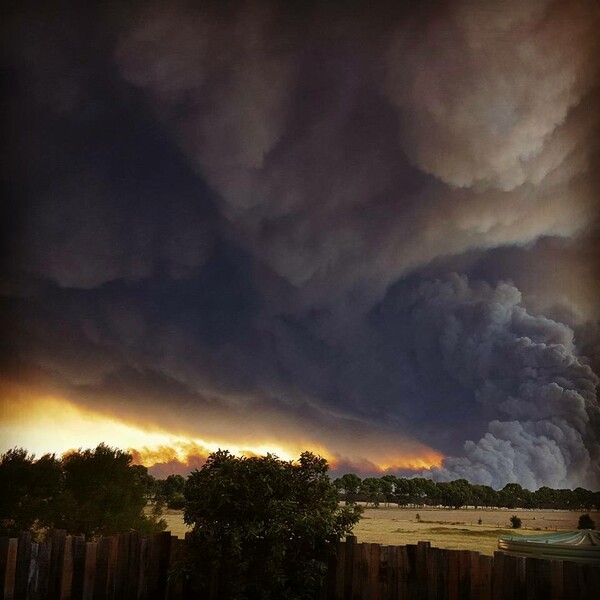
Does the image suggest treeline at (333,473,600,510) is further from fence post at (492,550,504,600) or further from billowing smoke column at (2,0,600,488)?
fence post at (492,550,504,600)

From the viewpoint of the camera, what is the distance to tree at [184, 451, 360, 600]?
164 inches

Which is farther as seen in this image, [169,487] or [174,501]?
[169,487]

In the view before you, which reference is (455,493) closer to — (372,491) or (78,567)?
(372,491)

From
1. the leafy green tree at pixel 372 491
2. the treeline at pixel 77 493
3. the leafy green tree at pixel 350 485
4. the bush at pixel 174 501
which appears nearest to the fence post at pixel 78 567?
the bush at pixel 174 501

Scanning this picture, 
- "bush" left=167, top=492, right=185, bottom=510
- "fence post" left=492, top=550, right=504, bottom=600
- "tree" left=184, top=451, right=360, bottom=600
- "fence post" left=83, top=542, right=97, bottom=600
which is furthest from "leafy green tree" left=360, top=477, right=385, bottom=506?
"fence post" left=83, top=542, right=97, bottom=600

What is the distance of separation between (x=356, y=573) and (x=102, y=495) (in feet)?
14.3

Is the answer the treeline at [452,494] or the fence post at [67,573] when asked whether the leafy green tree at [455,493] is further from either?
the fence post at [67,573]

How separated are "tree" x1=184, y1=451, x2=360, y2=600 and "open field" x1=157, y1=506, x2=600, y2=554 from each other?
3.17 meters

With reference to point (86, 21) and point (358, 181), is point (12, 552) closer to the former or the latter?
point (358, 181)

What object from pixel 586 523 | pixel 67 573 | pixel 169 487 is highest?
pixel 169 487

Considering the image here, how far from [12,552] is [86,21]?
A: 6.55m

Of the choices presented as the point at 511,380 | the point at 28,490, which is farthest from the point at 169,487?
the point at 511,380

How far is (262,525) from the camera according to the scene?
13.8 ft

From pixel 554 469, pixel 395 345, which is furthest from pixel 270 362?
pixel 554 469
